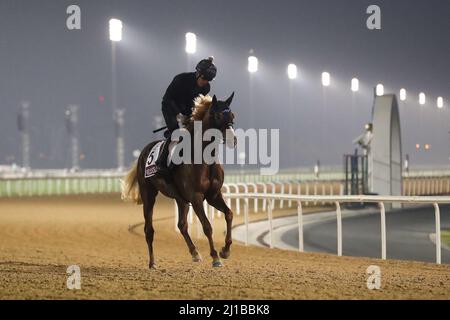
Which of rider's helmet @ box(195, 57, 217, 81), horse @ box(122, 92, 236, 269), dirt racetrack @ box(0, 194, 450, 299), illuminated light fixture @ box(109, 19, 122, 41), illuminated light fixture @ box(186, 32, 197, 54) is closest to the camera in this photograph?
dirt racetrack @ box(0, 194, 450, 299)

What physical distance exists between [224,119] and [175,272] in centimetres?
157

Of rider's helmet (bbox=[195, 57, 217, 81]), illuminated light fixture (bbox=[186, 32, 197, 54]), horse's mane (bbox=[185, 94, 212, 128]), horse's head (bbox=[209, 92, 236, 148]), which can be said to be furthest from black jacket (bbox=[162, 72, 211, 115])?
illuminated light fixture (bbox=[186, 32, 197, 54])

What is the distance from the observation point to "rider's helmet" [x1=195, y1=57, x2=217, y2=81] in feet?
29.9

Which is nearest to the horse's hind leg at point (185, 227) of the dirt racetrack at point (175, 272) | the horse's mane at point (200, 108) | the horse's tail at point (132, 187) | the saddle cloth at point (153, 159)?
the dirt racetrack at point (175, 272)

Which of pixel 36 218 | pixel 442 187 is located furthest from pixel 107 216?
pixel 442 187

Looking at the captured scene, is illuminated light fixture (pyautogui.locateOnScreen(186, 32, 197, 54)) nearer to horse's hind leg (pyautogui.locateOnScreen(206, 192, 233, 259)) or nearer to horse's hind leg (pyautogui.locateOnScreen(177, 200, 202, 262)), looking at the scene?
horse's hind leg (pyautogui.locateOnScreen(177, 200, 202, 262))

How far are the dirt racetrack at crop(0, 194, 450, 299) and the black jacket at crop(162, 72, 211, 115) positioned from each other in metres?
1.71

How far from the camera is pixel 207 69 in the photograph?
9.12 metres

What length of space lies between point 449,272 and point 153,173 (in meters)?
3.43

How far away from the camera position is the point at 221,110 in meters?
8.68

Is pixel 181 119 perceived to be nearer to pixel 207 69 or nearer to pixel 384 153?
pixel 207 69

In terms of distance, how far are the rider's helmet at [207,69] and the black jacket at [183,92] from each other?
0.68 ft
